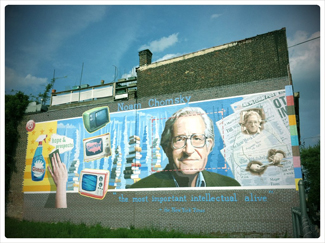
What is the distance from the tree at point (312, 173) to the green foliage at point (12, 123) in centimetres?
2113

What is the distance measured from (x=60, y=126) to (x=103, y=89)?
3198 mm

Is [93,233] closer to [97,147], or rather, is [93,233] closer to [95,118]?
[97,147]

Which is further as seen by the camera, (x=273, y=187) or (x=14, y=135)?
(x=14, y=135)

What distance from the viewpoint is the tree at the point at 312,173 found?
66.8 feet

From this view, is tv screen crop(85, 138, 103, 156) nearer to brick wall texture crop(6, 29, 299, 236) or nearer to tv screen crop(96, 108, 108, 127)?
tv screen crop(96, 108, 108, 127)

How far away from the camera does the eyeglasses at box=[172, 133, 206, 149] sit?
11612 mm

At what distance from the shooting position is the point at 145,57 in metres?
14.6

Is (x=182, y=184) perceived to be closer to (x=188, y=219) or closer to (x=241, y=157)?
(x=188, y=219)

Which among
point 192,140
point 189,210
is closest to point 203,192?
point 189,210

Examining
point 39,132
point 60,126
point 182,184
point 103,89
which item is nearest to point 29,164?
point 39,132

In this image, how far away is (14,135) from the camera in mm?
15773

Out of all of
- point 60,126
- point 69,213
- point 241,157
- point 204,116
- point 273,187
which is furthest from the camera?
point 60,126

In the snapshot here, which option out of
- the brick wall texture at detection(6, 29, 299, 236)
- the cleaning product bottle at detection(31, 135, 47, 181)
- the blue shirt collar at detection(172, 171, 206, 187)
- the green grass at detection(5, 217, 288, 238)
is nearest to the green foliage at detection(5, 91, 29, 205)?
the cleaning product bottle at detection(31, 135, 47, 181)

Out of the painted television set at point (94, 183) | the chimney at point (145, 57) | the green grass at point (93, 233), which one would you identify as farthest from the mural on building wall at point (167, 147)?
the chimney at point (145, 57)
